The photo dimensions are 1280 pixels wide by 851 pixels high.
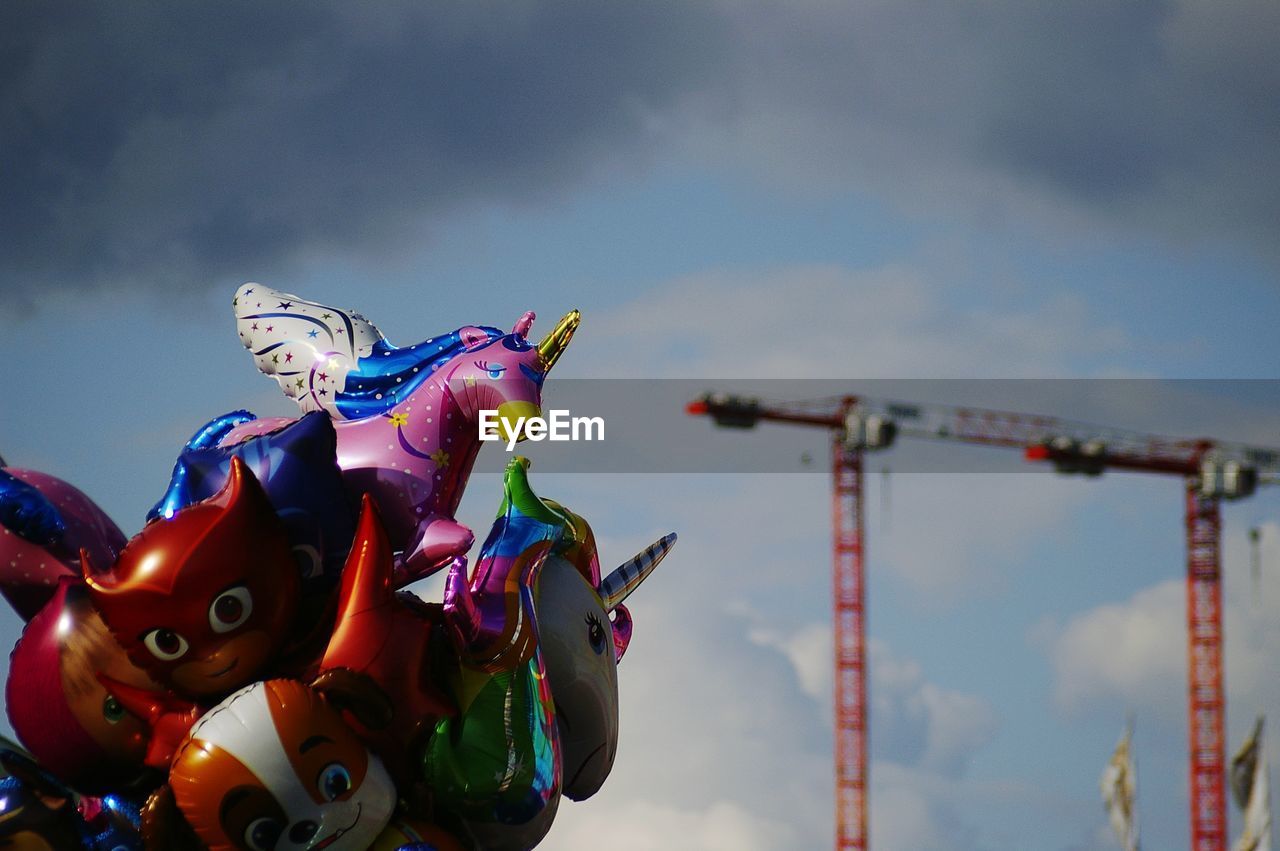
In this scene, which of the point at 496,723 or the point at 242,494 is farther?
the point at 496,723

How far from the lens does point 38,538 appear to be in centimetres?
1608

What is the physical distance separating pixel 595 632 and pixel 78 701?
145 inches

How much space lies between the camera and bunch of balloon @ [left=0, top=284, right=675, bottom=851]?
48.6 feet

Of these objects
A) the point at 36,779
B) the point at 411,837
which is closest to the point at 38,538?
the point at 36,779

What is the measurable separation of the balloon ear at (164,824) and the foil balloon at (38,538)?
2044 mm

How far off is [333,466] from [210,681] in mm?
1734

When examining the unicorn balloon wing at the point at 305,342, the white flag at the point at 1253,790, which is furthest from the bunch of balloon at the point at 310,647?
the white flag at the point at 1253,790

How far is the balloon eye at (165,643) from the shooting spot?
1495 centimetres

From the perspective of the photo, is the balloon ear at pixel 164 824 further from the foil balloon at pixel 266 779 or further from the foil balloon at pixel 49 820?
the foil balloon at pixel 49 820

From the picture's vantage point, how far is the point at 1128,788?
142ft

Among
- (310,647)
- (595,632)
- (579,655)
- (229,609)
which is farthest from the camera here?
(595,632)

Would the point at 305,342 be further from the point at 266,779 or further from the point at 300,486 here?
the point at 266,779

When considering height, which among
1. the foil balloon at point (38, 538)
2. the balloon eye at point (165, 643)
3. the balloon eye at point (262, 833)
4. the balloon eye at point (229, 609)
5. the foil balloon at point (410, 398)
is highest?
the foil balloon at point (410, 398)

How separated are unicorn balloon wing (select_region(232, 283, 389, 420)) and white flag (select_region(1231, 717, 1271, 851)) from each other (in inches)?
915
